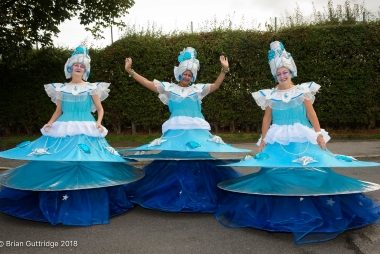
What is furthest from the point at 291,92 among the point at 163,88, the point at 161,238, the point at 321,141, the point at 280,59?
the point at 161,238

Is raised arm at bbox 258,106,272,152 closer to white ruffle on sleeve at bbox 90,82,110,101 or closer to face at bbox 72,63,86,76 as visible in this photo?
white ruffle on sleeve at bbox 90,82,110,101

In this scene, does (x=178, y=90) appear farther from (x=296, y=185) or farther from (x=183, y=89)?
(x=296, y=185)

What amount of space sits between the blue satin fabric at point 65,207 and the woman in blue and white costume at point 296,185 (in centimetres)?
145

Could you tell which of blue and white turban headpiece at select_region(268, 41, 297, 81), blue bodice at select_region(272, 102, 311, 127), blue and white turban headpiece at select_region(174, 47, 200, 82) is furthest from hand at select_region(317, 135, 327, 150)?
blue and white turban headpiece at select_region(174, 47, 200, 82)

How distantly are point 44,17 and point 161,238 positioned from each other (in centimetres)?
1109

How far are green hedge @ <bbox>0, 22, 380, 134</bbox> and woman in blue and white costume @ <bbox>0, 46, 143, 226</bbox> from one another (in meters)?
8.22

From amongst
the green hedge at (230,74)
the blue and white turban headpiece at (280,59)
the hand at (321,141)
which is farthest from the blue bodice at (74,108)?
the green hedge at (230,74)

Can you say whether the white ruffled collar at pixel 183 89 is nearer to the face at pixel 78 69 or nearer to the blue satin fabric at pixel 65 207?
the face at pixel 78 69

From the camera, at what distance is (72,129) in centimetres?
561

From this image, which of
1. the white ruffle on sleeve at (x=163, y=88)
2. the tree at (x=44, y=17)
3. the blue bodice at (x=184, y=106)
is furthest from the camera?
the tree at (x=44, y=17)

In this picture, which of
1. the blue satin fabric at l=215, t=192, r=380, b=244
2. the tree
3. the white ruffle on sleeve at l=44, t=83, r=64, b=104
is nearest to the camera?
the blue satin fabric at l=215, t=192, r=380, b=244

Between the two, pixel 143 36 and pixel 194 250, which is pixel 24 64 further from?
pixel 194 250

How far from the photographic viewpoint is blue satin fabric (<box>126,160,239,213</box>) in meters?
5.61

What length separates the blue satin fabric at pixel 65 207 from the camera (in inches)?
201
